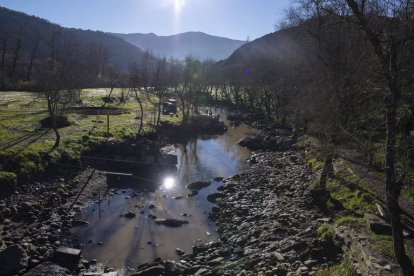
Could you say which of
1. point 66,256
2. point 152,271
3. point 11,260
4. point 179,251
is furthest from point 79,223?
point 152,271

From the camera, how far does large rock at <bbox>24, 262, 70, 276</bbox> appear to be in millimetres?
16781

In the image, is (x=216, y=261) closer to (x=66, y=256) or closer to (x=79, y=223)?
(x=66, y=256)

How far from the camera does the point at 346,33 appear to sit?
25.8 m

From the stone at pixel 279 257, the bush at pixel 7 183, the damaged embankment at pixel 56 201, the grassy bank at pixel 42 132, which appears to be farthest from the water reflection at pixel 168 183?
the stone at pixel 279 257

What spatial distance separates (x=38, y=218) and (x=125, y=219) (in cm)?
498

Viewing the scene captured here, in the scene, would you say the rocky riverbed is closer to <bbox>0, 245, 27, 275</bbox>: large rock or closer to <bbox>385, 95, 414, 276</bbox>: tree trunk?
<bbox>0, 245, 27, 275</bbox>: large rock

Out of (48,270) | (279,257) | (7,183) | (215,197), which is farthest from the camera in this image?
(215,197)

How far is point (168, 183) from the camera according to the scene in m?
32.1

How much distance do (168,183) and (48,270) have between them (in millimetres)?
15628

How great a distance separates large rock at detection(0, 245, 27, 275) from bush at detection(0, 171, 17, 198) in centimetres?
717

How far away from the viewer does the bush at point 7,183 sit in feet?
77.3

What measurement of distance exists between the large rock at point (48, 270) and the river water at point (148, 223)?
187 cm

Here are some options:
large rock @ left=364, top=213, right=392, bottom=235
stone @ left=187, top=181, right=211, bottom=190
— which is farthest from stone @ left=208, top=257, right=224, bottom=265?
stone @ left=187, top=181, right=211, bottom=190

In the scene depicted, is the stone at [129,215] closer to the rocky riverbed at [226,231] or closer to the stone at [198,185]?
the rocky riverbed at [226,231]
